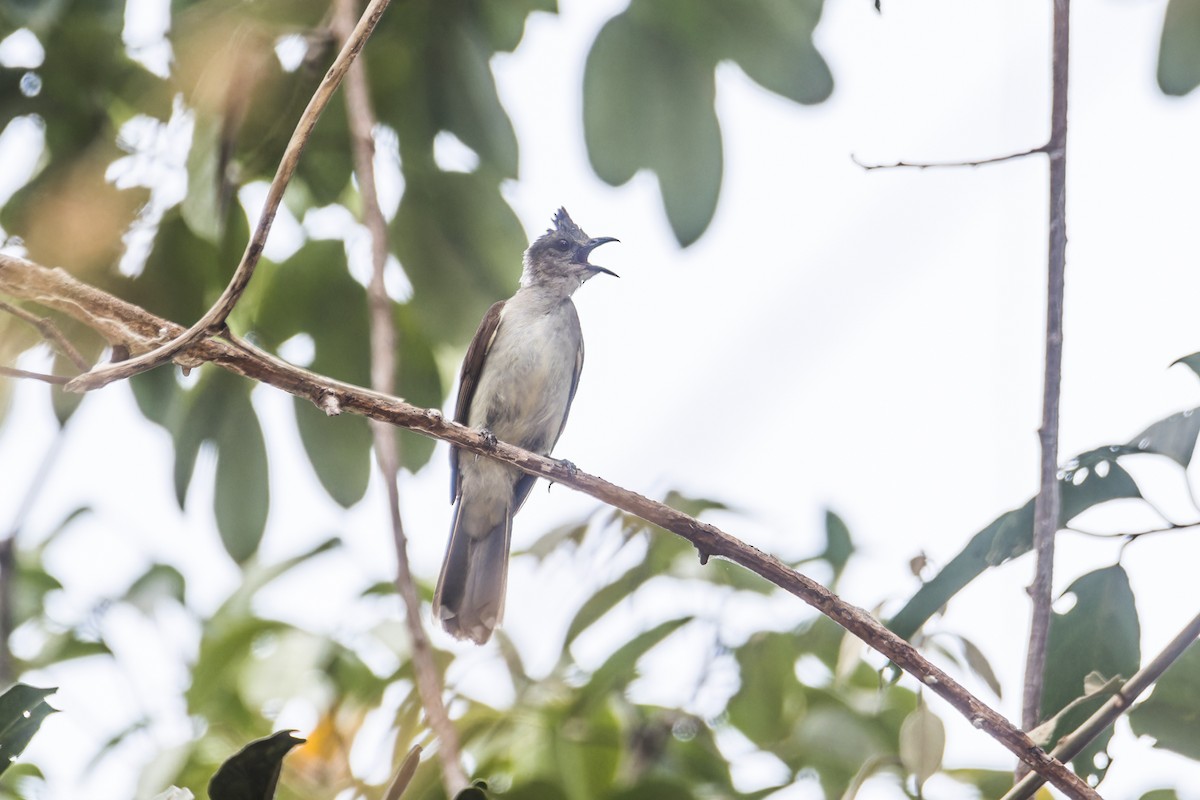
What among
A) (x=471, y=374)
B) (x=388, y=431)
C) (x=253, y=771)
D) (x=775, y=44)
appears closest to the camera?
(x=253, y=771)

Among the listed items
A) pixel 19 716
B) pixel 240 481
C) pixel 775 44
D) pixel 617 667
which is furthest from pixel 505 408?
pixel 19 716

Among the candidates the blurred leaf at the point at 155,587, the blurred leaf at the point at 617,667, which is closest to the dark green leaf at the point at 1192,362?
the blurred leaf at the point at 617,667

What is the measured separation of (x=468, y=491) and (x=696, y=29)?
2490mm

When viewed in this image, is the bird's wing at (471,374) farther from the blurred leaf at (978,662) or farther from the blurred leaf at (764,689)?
the blurred leaf at (978,662)

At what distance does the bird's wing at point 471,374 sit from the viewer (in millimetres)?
4238

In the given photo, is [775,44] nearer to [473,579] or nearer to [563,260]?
[473,579]

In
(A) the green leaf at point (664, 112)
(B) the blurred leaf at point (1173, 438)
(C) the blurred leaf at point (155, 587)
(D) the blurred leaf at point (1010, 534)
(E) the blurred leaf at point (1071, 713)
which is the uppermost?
(A) the green leaf at point (664, 112)

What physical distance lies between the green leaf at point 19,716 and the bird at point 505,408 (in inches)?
97.2

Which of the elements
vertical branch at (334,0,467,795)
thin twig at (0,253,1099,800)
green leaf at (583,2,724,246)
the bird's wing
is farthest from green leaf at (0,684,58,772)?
the bird's wing

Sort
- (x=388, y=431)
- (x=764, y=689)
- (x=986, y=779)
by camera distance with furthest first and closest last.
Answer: (x=764, y=689) → (x=986, y=779) → (x=388, y=431)

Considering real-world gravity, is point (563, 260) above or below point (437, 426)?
above

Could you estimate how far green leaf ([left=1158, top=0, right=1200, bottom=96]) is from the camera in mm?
2809

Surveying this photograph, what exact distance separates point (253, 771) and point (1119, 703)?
1.25 metres

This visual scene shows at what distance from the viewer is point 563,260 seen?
577 centimetres
